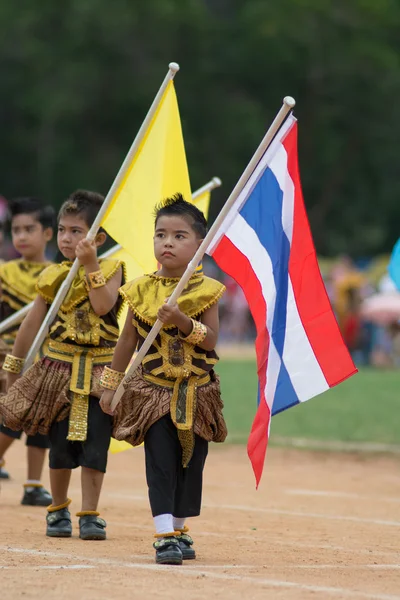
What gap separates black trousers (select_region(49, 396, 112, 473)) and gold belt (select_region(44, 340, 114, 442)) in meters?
0.05

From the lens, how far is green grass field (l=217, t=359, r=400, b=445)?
15.9 meters

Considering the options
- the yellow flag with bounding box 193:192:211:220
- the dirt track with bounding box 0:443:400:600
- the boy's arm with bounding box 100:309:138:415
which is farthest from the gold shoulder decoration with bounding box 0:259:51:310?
the boy's arm with bounding box 100:309:138:415

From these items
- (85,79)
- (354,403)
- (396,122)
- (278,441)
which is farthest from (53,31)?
(278,441)

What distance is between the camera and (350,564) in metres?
6.89

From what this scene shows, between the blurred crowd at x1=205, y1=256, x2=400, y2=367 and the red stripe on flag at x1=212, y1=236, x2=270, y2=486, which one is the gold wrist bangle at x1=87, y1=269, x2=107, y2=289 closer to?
the red stripe on flag at x1=212, y1=236, x2=270, y2=486

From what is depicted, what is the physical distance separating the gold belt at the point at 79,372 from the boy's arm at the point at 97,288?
26 centimetres

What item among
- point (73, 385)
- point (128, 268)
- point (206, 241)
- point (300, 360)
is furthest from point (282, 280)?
point (128, 268)

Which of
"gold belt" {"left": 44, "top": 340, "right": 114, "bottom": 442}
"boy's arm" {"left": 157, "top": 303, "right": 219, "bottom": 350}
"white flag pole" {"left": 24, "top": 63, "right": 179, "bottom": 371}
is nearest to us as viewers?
"boy's arm" {"left": 157, "top": 303, "right": 219, "bottom": 350}

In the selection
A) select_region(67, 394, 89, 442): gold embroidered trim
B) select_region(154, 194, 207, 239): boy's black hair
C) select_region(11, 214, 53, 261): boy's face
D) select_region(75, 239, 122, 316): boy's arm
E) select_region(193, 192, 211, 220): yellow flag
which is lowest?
select_region(67, 394, 89, 442): gold embroidered trim

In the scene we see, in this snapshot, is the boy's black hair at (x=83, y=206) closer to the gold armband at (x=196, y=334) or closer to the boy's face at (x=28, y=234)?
the gold armband at (x=196, y=334)

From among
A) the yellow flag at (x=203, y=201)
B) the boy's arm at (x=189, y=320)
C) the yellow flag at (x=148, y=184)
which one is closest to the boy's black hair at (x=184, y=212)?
the boy's arm at (x=189, y=320)

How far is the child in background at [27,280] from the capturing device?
9.55m

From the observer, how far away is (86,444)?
791cm

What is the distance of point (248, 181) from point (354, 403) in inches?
518
